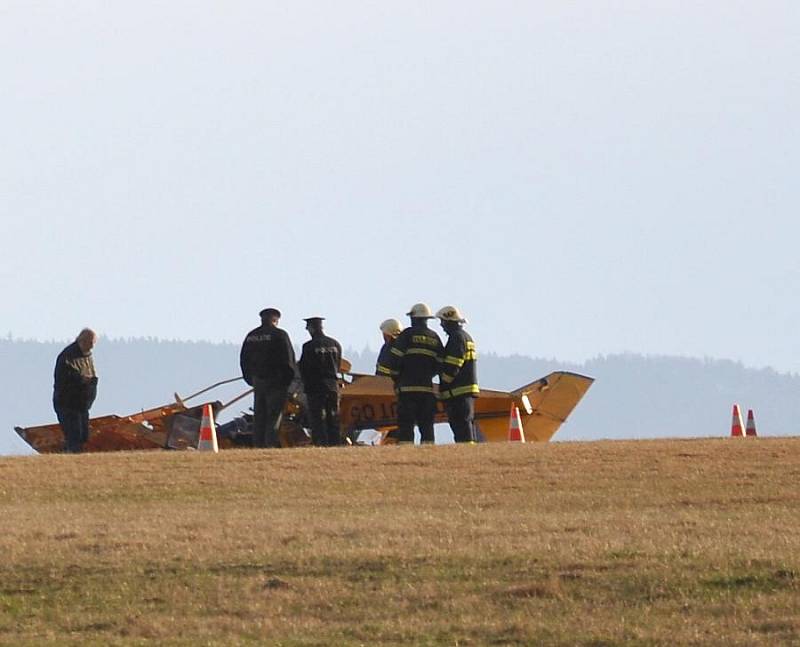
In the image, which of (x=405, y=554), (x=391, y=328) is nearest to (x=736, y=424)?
(x=391, y=328)

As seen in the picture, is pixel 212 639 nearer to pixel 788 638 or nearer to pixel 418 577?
pixel 418 577

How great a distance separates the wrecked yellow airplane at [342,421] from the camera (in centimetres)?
3344

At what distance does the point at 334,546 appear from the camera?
1734 centimetres

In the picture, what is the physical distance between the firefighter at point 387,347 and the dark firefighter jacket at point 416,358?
0.18m

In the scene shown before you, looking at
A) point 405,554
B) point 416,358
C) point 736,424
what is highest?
point 416,358

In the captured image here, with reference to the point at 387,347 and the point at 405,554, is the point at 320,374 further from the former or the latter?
the point at 405,554

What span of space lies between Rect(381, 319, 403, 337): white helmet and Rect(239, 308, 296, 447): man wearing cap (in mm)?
3447

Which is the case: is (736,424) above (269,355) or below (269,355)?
below

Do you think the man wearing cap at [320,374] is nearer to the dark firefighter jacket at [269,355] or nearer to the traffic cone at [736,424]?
the dark firefighter jacket at [269,355]

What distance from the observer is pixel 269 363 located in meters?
28.4

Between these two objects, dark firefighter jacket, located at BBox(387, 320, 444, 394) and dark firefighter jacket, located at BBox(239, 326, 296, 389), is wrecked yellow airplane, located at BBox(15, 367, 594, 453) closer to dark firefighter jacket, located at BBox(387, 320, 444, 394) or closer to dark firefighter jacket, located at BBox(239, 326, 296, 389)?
dark firefighter jacket, located at BBox(239, 326, 296, 389)

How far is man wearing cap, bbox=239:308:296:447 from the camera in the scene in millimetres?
28281

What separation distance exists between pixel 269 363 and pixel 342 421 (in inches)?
260

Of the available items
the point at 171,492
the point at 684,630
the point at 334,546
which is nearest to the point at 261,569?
the point at 334,546
